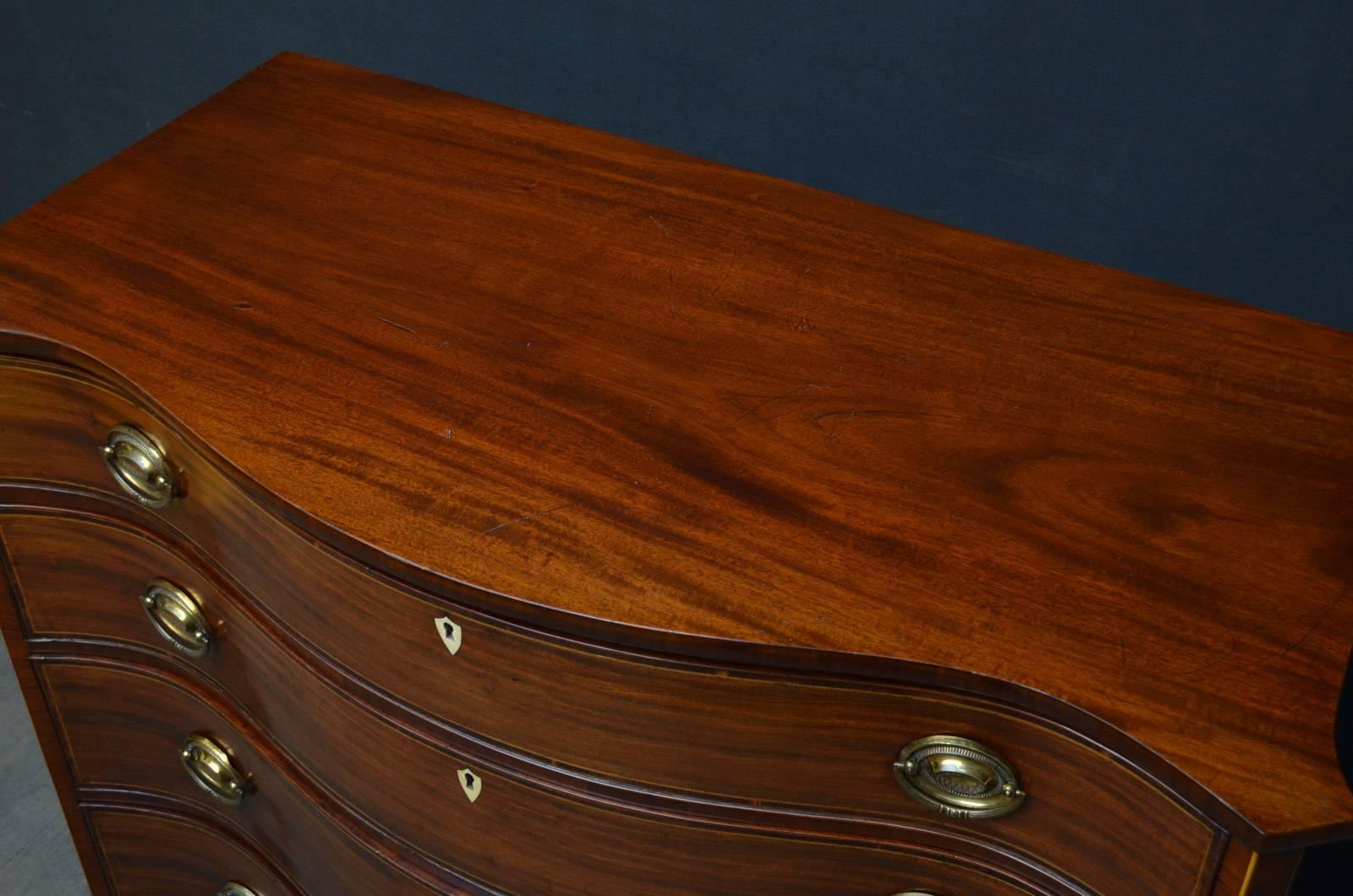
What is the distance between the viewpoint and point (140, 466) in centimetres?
110

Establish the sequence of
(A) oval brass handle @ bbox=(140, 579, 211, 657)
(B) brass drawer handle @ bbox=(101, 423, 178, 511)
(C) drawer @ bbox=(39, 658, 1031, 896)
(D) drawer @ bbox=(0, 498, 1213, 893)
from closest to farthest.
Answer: (D) drawer @ bbox=(0, 498, 1213, 893) → (C) drawer @ bbox=(39, 658, 1031, 896) → (B) brass drawer handle @ bbox=(101, 423, 178, 511) → (A) oval brass handle @ bbox=(140, 579, 211, 657)

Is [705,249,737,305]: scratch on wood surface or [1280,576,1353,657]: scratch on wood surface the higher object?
[705,249,737,305]: scratch on wood surface

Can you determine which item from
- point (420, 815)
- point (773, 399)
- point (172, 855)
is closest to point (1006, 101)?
point (773, 399)

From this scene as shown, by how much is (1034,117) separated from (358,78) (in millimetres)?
658

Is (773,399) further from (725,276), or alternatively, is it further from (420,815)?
(420,815)

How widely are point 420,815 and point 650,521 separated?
369 mm

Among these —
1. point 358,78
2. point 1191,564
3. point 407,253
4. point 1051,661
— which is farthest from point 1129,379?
point 358,78

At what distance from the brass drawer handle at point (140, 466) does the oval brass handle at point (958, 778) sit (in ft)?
1.95

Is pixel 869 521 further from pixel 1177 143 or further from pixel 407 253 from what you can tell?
pixel 1177 143

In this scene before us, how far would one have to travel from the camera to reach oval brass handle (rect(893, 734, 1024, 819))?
0.87 m

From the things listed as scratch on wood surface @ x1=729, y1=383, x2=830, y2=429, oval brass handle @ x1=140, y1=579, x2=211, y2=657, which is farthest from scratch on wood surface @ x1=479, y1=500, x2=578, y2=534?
oval brass handle @ x1=140, y1=579, x2=211, y2=657

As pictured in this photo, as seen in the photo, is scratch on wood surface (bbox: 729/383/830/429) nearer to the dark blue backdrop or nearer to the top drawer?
the top drawer

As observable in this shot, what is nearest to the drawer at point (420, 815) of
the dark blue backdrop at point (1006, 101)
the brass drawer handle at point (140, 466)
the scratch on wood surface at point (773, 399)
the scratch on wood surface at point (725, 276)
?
the brass drawer handle at point (140, 466)

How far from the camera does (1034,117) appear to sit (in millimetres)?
1358
